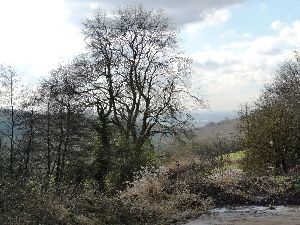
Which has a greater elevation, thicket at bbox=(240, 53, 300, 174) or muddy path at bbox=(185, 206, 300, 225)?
thicket at bbox=(240, 53, 300, 174)

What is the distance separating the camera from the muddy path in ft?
49.1

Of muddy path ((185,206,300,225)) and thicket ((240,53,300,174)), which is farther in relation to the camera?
thicket ((240,53,300,174))

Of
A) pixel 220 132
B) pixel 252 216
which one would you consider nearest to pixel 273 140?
pixel 252 216

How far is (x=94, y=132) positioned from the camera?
2970 centimetres

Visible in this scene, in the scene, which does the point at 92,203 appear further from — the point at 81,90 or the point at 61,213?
the point at 81,90

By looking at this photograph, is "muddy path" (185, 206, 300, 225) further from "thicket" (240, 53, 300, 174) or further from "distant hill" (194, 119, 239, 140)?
"distant hill" (194, 119, 239, 140)

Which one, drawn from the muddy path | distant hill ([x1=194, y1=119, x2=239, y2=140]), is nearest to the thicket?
distant hill ([x1=194, y1=119, x2=239, y2=140])

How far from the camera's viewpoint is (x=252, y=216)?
16.0 m

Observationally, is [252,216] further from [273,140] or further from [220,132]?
[220,132]

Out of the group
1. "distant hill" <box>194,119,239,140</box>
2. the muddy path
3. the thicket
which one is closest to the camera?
the muddy path

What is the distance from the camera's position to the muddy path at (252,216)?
15.0 m

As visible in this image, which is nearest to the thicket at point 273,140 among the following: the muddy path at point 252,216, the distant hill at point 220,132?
the distant hill at point 220,132

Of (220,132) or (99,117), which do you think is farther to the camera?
(220,132)

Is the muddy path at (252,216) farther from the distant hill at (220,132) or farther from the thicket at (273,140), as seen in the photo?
the distant hill at (220,132)
